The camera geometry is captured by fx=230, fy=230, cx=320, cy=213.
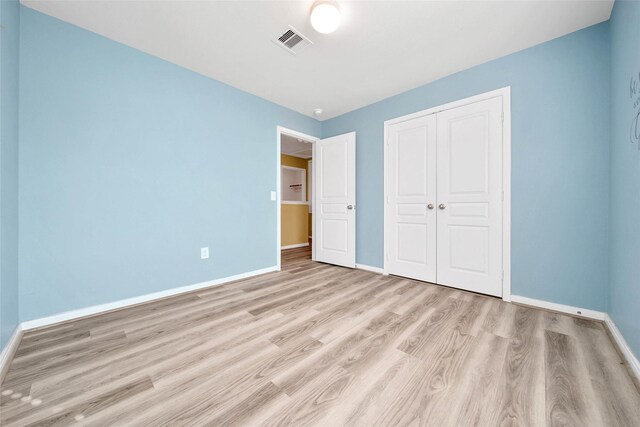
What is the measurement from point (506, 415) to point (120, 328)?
7.94ft

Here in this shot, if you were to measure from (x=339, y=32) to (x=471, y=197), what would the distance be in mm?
2074

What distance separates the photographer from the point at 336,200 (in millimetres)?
3748

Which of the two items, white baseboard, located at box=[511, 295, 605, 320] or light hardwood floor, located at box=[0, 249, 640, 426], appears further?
white baseboard, located at box=[511, 295, 605, 320]

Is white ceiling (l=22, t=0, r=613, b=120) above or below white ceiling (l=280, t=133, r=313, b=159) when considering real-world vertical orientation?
above

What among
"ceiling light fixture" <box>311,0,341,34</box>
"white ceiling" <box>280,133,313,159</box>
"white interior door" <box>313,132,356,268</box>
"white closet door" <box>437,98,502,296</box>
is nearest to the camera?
"ceiling light fixture" <box>311,0,341,34</box>

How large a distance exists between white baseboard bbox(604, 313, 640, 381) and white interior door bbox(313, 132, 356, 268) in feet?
7.98

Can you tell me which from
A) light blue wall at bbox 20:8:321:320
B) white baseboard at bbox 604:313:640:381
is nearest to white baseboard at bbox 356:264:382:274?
light blue wall at bbox 20:8:321:320

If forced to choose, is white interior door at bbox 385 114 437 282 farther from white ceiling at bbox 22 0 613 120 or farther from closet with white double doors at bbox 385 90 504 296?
white ceiling at bbox 22 0 613 120

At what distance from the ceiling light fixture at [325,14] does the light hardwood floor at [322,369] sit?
2.29 meters

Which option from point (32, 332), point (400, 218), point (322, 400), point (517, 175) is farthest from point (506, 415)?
point (32, 332)

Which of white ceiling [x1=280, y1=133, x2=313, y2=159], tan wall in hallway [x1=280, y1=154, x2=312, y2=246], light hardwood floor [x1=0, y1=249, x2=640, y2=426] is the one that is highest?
white ceiling [x1=280, y1=133, x2=313, y2=159]

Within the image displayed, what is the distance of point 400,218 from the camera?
3064 mm

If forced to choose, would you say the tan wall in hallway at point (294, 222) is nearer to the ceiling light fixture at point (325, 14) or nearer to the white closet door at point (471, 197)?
the white closet door at point (471, 197)

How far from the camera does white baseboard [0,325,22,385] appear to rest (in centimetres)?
125
